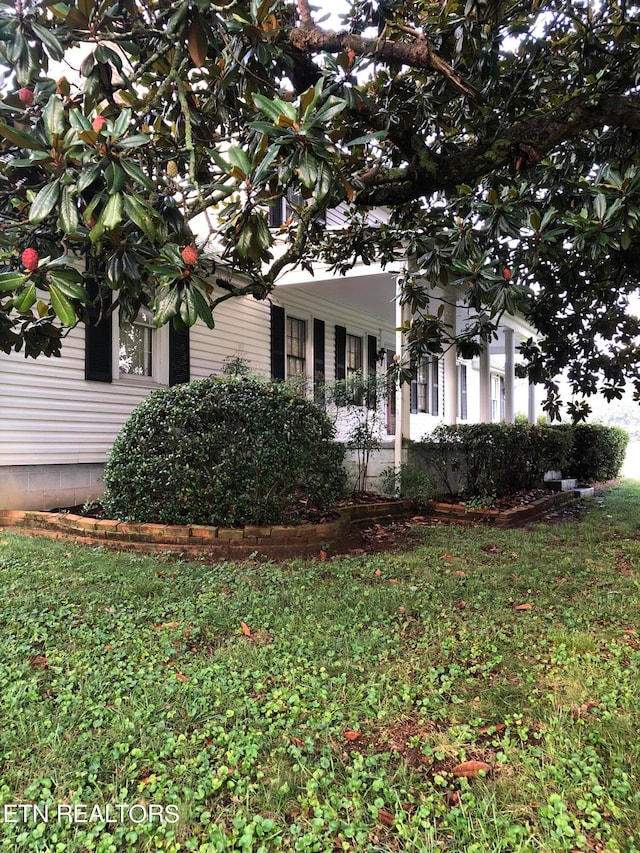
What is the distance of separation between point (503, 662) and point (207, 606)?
1977 mm

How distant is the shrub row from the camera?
8.63m

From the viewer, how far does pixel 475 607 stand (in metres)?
3.94

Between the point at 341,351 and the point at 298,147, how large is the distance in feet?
34.8

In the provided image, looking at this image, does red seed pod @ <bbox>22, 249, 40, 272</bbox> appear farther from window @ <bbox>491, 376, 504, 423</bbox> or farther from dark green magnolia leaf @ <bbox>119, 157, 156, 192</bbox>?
window @ <bbox>491, 376, 504, 423</bbox>

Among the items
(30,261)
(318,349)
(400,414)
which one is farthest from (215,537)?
(318,349)

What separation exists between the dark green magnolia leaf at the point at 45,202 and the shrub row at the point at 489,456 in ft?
23.4

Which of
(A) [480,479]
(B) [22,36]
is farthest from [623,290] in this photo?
(B) [22,36]

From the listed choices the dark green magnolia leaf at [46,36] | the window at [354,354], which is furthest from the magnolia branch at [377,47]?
the window at [354,354]

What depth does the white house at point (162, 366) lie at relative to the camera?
7.27m

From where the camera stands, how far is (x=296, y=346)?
12.2 metres

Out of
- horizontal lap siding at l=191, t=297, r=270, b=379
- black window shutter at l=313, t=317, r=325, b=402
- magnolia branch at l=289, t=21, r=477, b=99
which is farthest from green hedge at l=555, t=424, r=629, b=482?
magnolia branch at l=289, t=21, r=477, b=99

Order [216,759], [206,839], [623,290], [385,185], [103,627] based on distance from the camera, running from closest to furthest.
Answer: [206,839] < [216,759] < [103,627] < [385,185] < [623,290]

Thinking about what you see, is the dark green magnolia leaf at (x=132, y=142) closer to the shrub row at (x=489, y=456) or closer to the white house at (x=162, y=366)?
the white house at (x=162, y=366)

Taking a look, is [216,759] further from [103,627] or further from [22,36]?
[22,36]
